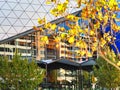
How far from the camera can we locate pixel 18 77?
22.9m

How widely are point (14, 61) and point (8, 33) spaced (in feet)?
66.4

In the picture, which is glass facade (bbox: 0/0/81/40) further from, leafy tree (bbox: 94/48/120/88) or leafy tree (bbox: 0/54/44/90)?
leafy tree (bbox: 0/54/44/90)

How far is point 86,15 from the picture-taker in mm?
5422

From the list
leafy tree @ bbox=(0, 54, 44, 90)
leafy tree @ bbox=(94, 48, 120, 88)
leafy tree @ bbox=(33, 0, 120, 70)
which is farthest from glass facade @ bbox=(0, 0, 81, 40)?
leafy tree @ bbox=(33, 0, 120, 70)

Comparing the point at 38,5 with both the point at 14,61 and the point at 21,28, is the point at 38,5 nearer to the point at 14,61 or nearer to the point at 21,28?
the point at 21,28

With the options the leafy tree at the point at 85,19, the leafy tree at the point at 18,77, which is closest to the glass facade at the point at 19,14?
the leafy tree at the point at 18,77

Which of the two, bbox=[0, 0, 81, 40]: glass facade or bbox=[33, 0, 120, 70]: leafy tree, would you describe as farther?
bbox=[0, 0, 81, 40]: glass facade

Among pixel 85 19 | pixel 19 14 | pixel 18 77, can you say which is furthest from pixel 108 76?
pixel 85 19

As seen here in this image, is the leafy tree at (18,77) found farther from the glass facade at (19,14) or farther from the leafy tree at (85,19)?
the glass facade at (19,14)

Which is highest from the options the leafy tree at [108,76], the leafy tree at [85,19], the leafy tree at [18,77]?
the leafy tree at [85,19]

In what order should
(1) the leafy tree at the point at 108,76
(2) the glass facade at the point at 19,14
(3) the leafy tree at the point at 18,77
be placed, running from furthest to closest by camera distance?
(2) the glass facade at the point at 19,14 → (1) the leafy tree at the point at 108,76 → (3) the leafy tree at the point at 18,77

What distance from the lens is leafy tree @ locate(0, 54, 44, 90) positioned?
22.5m

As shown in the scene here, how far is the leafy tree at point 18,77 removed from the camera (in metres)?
22.5

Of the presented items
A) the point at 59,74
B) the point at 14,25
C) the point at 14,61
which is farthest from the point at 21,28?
the point at 14,61
